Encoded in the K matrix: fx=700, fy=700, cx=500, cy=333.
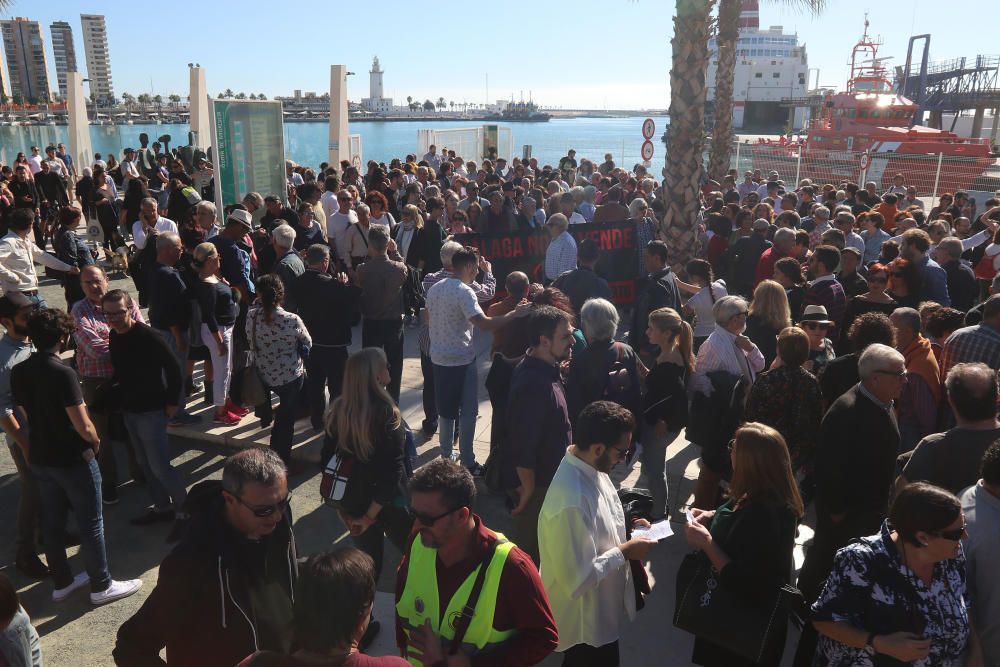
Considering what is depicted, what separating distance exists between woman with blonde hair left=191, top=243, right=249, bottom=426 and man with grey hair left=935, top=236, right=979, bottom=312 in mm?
7019

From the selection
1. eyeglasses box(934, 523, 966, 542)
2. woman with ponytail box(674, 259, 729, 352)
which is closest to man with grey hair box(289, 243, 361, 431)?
woman with ponytail box(674, 259, 729, 352)

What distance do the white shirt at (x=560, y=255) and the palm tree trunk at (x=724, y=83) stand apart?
8.66 meters

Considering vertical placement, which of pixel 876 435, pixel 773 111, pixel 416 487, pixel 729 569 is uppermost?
pixel 773 111

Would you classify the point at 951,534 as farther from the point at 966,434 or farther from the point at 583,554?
the point at 583,554

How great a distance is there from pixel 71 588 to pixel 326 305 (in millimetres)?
2639

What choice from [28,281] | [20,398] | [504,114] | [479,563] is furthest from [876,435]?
[504,114]

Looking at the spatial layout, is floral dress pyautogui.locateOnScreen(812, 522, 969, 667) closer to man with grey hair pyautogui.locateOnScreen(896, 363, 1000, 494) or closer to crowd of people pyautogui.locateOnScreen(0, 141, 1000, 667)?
crowd of people pyautogui.locateOnScreen(0, 141, 1000, 667)

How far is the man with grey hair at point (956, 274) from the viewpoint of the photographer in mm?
7094

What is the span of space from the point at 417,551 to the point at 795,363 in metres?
2.70

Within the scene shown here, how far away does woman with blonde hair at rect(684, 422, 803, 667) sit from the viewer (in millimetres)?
2906

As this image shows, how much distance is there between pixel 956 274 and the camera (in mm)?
7109

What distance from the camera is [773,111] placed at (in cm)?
6344

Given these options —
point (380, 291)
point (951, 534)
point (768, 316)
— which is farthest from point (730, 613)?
point (380, 291)

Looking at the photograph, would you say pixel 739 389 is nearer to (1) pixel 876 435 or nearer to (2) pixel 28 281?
(1) pixel 876 435
